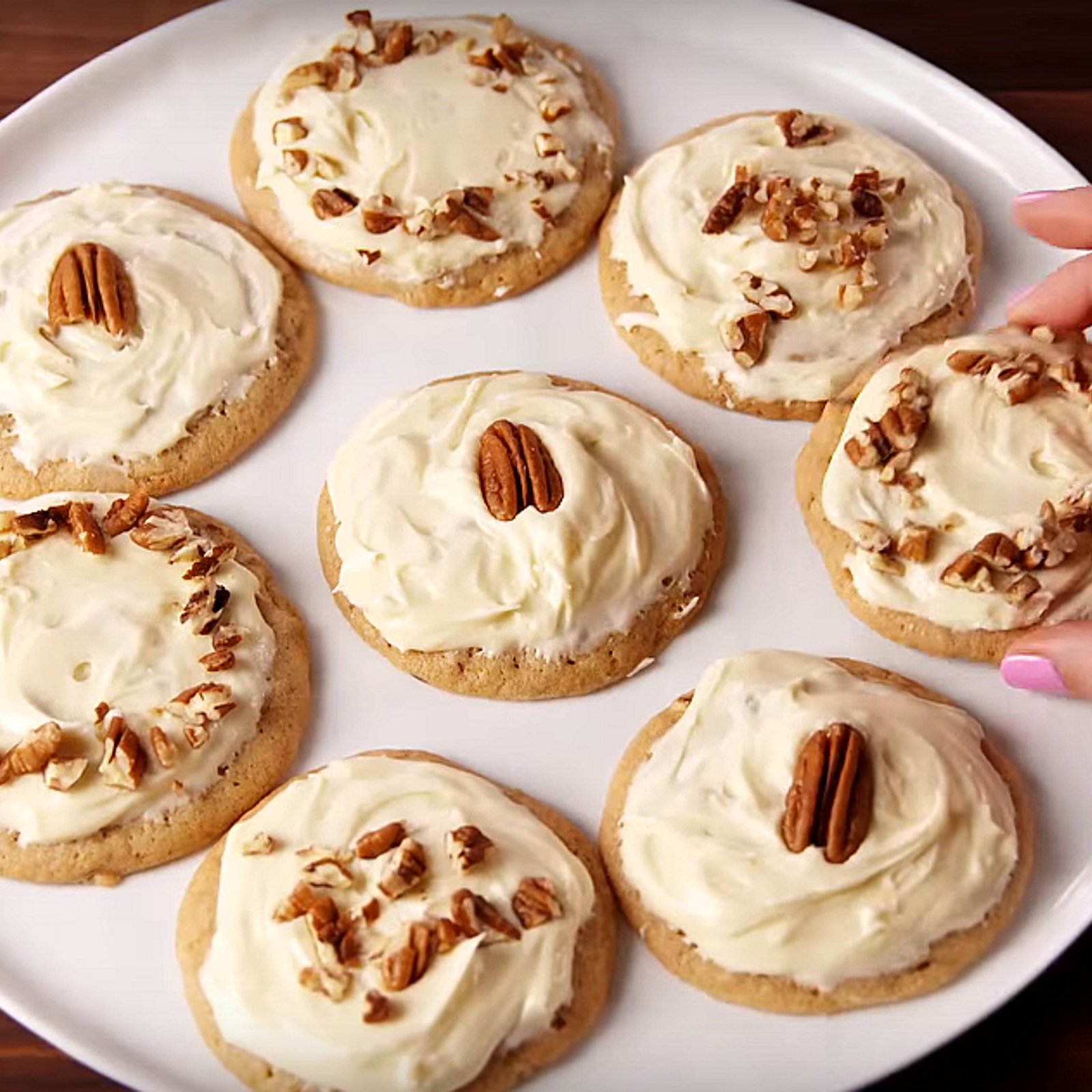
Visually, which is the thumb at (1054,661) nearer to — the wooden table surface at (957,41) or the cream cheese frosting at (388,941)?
the cream cheese frosting at (388,941)

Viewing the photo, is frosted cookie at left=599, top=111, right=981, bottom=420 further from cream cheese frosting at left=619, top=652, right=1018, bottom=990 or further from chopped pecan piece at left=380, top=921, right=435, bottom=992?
chopped pecan piece at left=380, top=921, right=435, bottom=992

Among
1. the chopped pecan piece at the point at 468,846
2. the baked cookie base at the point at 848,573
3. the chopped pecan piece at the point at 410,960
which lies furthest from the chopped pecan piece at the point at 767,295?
the chopped pecan piece at the point at 410,960

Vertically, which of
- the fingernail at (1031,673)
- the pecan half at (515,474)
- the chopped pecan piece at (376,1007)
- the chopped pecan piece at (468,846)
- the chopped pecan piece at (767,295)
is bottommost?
the chopped pecan piece at (376,1007)

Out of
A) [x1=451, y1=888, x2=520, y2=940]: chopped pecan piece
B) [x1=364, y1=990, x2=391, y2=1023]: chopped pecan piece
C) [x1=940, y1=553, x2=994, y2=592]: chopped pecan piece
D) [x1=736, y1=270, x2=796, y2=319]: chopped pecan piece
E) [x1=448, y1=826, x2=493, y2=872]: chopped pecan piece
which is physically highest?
[x1=736, y1=270, x2=796, y2=319]: chopped pecan piece

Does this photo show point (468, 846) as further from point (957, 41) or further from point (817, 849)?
point (957, 41)

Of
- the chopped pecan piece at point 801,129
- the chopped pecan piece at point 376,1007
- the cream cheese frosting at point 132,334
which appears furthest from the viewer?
the chopped pecan piece at point 801,129

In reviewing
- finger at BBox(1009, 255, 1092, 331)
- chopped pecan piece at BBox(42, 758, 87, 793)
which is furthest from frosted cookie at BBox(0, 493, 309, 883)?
finger at BBox(1009, 255, 1092, 331)

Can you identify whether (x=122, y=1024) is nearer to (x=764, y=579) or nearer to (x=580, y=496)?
(x=580, y=496)

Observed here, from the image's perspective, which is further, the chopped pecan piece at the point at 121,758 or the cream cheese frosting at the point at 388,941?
the chopped pecan piece at the point at 121,758
